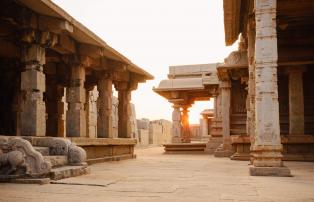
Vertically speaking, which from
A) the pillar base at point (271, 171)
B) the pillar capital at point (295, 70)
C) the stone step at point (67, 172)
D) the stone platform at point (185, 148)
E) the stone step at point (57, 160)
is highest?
the pillar capital at point (295, 70)

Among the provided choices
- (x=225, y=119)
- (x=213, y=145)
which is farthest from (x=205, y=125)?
(x=225, y=119)

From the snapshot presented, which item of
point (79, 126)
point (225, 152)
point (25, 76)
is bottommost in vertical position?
point (225, 152)

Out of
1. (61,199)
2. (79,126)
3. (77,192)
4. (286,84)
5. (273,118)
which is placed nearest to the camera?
(61,199)

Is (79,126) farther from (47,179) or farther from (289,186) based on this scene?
(289,186)

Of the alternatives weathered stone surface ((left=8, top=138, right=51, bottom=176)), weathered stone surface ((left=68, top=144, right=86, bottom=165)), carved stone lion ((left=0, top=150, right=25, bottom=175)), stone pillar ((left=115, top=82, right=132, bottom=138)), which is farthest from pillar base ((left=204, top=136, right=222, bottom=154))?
carved stone lion ((left=0, top=150, right=25, bottom=175))

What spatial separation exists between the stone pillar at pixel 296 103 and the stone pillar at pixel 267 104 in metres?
5.39

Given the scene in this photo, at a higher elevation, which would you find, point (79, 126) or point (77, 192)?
point (79, 126)

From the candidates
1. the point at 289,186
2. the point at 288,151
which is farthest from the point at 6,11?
the point at 288,151

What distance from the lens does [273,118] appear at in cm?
683

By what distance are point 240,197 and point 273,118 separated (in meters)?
3.02

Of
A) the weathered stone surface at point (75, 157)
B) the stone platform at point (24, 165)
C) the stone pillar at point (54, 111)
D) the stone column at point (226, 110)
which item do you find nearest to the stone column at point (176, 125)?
the stone column at point (226, 110)

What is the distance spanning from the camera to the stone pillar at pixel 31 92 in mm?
7758

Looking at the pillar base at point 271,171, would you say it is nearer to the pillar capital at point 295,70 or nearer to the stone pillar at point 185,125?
the pillar capital at point 295,70

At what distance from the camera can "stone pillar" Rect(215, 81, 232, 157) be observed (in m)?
14.9
